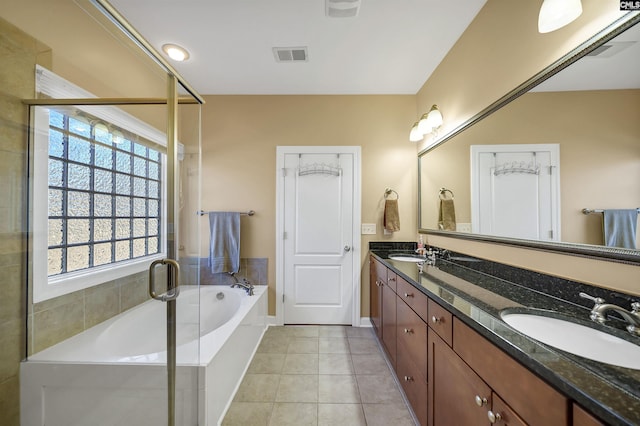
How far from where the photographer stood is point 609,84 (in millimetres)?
926

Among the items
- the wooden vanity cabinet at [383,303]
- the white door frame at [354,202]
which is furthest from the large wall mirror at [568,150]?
the white door frame at [354,202]

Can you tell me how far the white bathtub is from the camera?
1.18m

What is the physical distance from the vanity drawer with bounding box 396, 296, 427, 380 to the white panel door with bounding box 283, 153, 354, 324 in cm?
109

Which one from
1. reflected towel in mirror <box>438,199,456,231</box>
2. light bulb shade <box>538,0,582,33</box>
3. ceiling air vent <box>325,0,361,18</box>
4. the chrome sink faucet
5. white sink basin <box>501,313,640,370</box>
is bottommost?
white sink basin <box>501,313,640,370</box>

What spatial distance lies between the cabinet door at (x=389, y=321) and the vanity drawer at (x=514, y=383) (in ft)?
2.98

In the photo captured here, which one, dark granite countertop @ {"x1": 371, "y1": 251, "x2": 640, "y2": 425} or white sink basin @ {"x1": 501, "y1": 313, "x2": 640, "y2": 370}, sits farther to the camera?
white sink basin @ {"x1": 501, "y1": 313, "x2": 640, "y2": 370}

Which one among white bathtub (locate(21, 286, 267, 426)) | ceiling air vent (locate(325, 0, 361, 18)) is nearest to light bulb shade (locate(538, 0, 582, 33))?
ceiling air vent (locate(325, 0, 361, 18))

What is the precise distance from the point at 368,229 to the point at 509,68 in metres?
1.80

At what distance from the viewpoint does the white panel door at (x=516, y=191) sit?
116cm

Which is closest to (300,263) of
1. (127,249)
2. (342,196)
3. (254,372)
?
(342,196)

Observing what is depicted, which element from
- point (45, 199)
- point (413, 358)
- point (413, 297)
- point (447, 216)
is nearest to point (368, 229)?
point (447, 216)

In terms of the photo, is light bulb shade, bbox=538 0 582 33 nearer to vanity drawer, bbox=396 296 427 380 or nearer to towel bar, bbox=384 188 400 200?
vanity drawer, bbox=396 296 427 380

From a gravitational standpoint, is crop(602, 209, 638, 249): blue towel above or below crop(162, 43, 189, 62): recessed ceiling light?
below

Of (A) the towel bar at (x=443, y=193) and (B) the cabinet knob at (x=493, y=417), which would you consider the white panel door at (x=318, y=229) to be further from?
(B) the cabinet knob at (x=493, y=417)
